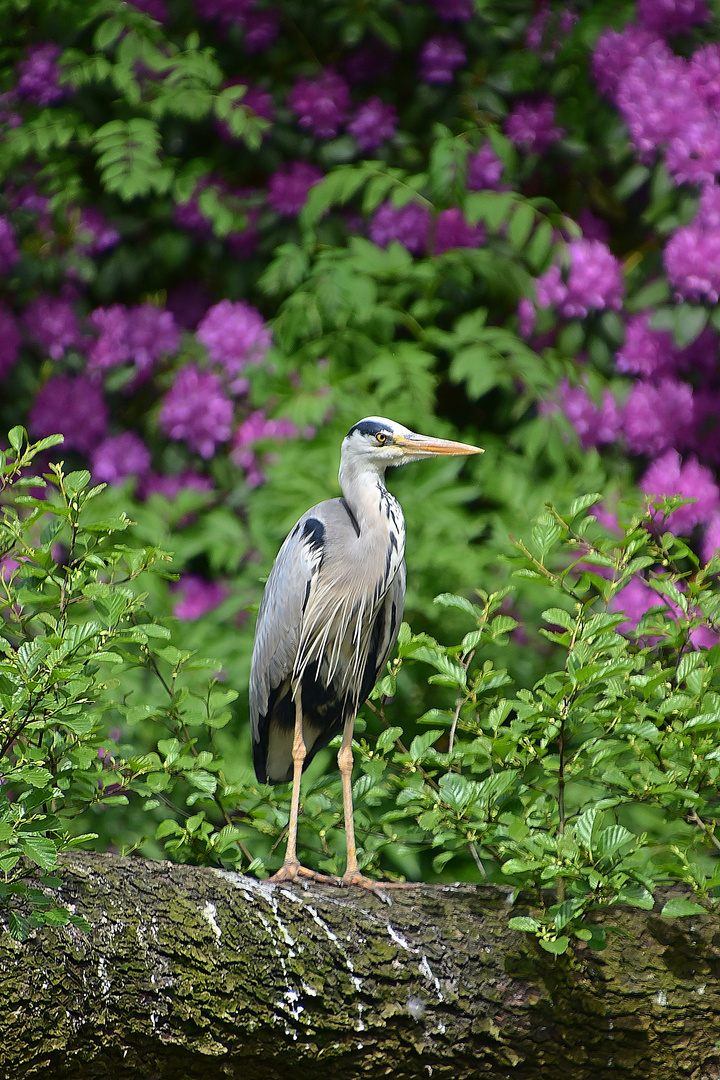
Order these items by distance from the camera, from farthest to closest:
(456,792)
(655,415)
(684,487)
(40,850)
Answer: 1. (655,415)
2. (684,487)
3. (456,792)
4. (40,850)

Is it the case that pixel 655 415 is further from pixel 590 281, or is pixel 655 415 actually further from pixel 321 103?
pixel 321 103

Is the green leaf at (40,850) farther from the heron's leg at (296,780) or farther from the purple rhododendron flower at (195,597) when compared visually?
the purple rhododendron flower at (195,597)

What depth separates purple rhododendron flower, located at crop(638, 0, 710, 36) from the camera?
3.64 metres

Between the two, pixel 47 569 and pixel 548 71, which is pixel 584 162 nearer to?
pixel 548 71

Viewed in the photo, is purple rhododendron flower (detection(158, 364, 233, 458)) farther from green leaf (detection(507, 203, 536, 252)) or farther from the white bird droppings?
the white bird droppings

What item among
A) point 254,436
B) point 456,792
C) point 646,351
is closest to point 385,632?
point 456,792

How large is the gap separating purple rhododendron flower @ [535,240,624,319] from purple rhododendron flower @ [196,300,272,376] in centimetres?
94

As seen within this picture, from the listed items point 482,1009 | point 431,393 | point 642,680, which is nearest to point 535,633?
point 431,393

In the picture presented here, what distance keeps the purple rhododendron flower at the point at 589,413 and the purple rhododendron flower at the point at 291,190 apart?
116cm

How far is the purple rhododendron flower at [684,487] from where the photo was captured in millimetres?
3237

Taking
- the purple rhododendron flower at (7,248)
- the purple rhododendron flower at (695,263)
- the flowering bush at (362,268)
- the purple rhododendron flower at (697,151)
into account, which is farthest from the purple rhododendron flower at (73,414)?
the purple rhododendron flower at (697,151)

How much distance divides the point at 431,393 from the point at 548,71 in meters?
1.46

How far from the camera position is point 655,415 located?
343cm

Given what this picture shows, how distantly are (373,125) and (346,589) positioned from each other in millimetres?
2064
